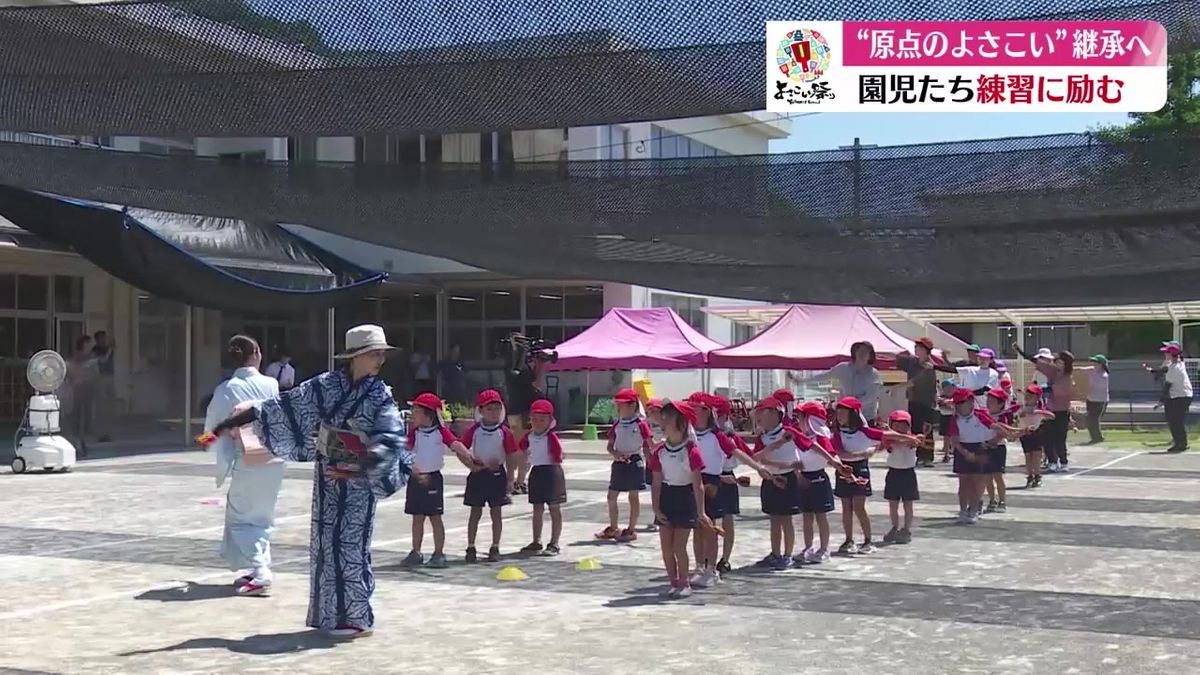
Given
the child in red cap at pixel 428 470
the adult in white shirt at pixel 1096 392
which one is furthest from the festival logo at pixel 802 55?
the adult in white shirt at pixel 1096 392

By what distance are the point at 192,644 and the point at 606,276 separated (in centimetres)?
319

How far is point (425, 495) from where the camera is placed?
10883mm

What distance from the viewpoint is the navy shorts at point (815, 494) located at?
429 inches

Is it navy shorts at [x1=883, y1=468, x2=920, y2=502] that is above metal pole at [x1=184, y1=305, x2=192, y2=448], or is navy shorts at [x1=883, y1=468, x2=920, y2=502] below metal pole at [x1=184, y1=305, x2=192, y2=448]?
below

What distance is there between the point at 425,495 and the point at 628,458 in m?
2.47

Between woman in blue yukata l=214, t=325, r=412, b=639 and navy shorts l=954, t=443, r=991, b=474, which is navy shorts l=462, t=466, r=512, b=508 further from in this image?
navy shorts l=954, t=443, r=991, b=474

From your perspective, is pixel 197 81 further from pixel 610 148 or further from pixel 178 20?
pixel 610 148

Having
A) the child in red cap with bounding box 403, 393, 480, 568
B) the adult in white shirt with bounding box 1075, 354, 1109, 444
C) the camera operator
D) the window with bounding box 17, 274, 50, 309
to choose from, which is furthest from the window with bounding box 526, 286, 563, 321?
the child in red cap with bounding box 403, 393, 480, 568

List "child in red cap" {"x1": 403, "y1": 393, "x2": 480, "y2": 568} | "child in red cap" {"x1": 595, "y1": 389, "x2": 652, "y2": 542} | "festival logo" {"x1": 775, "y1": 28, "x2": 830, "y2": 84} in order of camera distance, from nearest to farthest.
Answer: "festival logo" {"x1": 775, "y1": 28, "x2": 830, "y2": 84}, "child in red cap" {"x1": 403, "y1": 393, "x2": 480, "y2": 568}, "child in red cap" {"x1": 595, "y1": 389, "x2": 652, "y2": 542}

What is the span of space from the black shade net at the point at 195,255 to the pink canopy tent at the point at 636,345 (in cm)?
412

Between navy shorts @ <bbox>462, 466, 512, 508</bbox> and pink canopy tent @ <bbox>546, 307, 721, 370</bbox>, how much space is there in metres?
13.6

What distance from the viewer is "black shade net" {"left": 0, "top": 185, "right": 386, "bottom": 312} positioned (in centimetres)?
1945

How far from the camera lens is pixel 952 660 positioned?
7137 mm

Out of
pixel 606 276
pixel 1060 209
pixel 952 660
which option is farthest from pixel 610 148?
pixel 952 660
